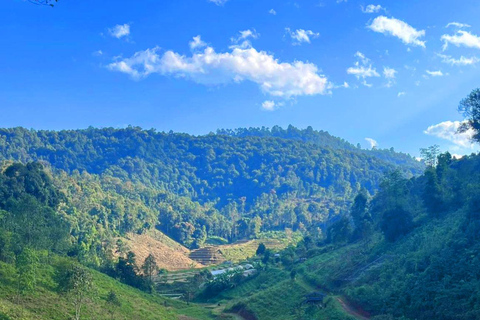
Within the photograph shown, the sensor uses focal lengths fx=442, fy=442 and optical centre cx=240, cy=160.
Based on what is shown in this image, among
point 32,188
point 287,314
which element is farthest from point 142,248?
point 287,314

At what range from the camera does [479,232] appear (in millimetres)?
37875

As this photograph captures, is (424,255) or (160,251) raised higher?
(160,251)

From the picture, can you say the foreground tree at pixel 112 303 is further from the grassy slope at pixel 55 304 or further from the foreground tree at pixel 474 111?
the foreground tree at pixel 474 111

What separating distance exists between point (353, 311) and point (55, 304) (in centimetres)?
2499

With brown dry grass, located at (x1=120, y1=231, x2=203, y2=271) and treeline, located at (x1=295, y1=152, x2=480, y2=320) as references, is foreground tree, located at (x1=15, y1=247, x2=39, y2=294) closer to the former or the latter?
treeline, located at (x1=295, y1=152, x2=480, y2=320)

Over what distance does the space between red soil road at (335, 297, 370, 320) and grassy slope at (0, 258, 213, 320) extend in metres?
17.1

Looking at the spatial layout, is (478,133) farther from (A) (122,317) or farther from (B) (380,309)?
(A) (122,317)

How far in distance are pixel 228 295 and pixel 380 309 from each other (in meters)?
30.6

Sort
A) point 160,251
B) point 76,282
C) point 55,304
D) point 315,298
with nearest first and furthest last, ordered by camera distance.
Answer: point 76,282 < point 55,304 < point 315,298 < point 160,251

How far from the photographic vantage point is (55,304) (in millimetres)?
35031

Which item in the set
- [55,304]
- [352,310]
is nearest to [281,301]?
[352,310]

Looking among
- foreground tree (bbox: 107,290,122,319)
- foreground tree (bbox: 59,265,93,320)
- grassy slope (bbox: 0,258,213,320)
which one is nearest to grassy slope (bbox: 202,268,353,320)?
grassy slope (bbox: 0,258,213,320)

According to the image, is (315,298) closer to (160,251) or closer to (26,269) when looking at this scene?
(26,269)

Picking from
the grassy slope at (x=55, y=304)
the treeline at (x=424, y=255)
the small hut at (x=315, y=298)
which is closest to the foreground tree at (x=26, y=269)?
the grassy slope at (x=55, y=304)
